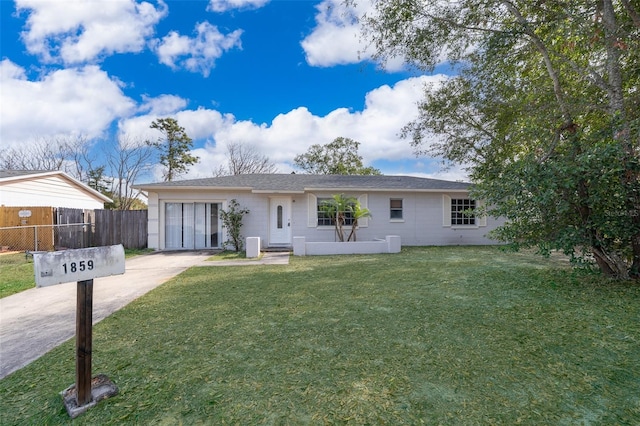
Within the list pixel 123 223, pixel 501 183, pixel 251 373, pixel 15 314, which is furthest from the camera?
pixel 123 223

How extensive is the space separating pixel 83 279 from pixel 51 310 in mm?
3766

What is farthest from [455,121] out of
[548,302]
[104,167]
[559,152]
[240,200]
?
[104,167]

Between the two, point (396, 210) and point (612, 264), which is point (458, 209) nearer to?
point (396, 210)

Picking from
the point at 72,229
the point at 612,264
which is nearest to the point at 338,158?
the point at 72,229

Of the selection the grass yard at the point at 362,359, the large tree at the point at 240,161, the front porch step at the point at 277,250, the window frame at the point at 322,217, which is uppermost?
the large tree at the point at 240,161

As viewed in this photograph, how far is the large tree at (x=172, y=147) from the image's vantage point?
2625 cm

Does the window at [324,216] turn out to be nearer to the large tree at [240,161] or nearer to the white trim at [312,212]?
the white trim at [312,212]

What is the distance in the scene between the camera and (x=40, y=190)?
14.1 metres

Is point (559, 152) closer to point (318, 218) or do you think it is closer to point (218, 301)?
point (218, 301)

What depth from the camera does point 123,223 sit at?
1210 centimetres

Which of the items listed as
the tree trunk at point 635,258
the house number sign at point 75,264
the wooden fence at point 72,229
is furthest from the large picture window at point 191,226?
the tree trunk at point 635,258

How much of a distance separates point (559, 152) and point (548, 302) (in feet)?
9.80

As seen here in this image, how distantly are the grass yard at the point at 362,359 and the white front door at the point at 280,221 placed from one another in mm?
6785

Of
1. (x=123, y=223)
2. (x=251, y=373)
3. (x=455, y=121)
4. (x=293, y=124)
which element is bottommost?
(x=251, y=373)
